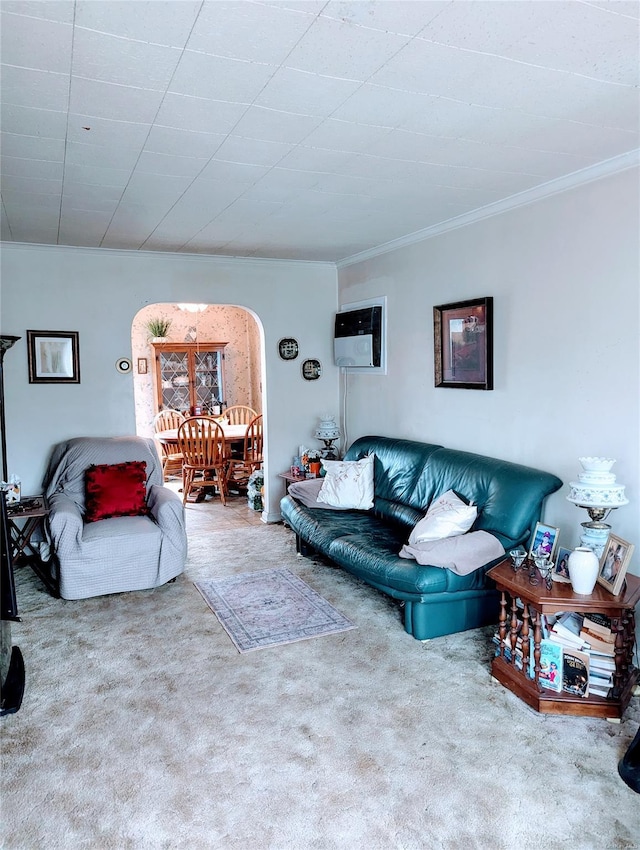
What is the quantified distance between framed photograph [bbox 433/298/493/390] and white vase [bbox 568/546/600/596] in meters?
1.42

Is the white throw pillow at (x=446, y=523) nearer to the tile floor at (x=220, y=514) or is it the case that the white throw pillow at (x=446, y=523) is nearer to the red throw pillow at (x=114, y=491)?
the red throw pillow at (x=114, y=491)

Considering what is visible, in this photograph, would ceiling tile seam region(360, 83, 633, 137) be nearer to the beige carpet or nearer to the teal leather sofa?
the teal leather sofa

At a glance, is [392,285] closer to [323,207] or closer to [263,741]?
[323,207]

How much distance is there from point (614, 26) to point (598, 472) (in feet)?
5.70

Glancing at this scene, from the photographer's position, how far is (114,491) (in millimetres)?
4180

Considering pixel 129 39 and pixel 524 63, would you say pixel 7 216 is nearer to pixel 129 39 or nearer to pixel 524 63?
pixel 129 39

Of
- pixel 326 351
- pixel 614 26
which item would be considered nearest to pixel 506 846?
pixel 614 26

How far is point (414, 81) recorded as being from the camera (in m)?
1.95

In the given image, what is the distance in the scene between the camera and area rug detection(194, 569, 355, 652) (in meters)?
3.27

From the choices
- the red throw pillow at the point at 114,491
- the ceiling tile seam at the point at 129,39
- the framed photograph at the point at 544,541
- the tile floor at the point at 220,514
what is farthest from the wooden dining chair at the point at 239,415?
the ceiling tile seam at the point at 129,39

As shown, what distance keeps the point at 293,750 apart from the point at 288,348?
12.2ft

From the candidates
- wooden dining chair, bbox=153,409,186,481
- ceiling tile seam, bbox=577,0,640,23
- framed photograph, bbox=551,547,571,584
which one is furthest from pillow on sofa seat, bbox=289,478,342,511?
ceiling tile seam, bbox=577,0,640,23

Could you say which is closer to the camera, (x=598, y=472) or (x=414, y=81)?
(x=414, y=81)

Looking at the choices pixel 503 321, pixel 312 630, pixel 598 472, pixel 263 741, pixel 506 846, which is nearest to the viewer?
pixel 506 846
